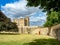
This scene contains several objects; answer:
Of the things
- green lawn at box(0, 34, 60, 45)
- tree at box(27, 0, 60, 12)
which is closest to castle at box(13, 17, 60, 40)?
green lawn at box(0, 34, 60, 45)

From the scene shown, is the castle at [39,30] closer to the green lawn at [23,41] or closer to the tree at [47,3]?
the green lawn at [23,41]

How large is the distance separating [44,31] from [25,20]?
33.3 metres

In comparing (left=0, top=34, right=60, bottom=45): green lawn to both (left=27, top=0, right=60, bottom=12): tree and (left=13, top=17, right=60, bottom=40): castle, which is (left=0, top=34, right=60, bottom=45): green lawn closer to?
(left=27, top=0, right=60, bottom=12): tree

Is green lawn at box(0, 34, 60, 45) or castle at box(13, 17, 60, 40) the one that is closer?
green lawn at box(0, 34, 60, 45)

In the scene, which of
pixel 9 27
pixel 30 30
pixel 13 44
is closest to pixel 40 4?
pixel 13 44

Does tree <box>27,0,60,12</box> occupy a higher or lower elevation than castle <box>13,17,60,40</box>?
higher

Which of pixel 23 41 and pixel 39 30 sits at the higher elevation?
pixel 39 30

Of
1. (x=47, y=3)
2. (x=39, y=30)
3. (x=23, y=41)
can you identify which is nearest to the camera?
(x=47, y=3)

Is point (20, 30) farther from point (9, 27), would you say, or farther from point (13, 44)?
point (13, 44)

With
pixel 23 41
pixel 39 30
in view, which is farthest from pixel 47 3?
pixel 39 30

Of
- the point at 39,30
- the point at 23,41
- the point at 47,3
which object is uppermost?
the point at 47,3

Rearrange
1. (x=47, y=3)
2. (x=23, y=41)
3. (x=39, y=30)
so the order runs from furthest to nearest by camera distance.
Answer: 1. (x=39, y=30)
2. (x=23, y=41)
3. (x=47, y=3)

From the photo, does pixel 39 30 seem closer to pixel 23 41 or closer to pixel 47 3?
pixel 23 41

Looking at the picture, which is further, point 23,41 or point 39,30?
point 39,30
